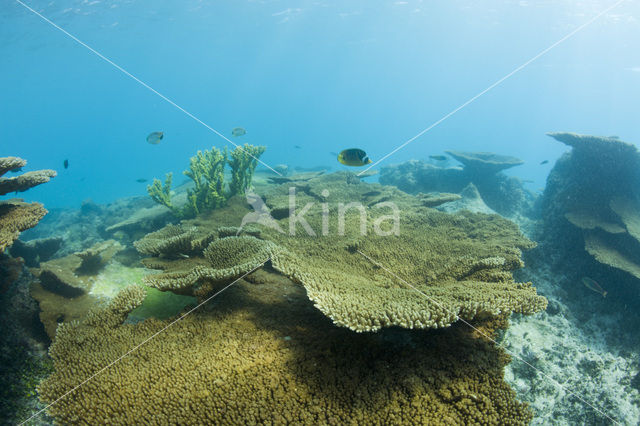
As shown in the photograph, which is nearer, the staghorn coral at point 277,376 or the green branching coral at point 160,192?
the staghorn coral at point 277,376

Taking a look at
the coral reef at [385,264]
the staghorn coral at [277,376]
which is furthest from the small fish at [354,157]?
the staghorn coral at [277,376]

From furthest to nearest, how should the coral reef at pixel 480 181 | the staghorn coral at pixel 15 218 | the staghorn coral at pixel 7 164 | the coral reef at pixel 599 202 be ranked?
the coral reef at pixel 480 181 < the coral reef at pixel 599 202 < the staghorn coral at pixel 7 164 < the staghorn coral at pixel 15 218

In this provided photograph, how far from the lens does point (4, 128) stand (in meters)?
104

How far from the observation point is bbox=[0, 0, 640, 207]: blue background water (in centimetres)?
3525

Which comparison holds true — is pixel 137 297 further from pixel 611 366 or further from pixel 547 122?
pixel 547 122

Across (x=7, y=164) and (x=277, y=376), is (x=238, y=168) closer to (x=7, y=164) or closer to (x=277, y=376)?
(x=7, y=164)

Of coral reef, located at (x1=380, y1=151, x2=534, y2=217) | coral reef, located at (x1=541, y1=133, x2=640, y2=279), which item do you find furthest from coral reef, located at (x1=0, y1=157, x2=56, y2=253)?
coral reef, located at (x1=380, y1=151, x2=534, y2=217)

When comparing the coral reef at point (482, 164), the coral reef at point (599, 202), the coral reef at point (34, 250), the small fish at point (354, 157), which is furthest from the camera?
the coral reef at point (482, 164)

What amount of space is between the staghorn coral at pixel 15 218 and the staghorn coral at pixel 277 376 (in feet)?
5.37

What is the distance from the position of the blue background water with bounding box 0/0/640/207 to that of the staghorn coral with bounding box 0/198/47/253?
32.9 m

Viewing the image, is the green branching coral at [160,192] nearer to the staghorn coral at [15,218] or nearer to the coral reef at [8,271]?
the staghorn coral at [15,218]

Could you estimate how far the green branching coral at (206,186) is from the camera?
7.29 m

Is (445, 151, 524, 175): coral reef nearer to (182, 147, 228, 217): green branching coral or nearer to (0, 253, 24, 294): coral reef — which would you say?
(182, 147, 228, 217): green branching coral

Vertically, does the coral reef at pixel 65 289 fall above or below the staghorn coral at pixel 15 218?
below
